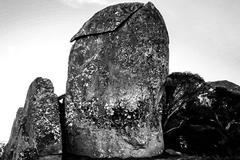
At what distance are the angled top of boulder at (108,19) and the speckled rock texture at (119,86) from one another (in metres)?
0.03

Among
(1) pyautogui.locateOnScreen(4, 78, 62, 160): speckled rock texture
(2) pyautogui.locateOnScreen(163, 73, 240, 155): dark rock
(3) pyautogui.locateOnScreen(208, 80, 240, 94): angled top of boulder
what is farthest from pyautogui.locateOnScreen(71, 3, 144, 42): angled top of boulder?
(3) pyautogui.locateOnScreen(208, 80, 240, 94): angled top of boulder

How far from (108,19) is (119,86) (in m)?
1.92

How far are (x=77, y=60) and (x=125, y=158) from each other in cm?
281

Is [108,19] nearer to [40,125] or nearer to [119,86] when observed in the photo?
[119,86]

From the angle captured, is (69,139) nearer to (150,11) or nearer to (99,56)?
(99,56)

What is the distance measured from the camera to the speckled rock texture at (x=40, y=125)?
6.82 meters

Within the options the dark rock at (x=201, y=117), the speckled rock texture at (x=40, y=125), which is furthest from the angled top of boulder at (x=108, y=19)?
the dark rock at (x=201, y=117)

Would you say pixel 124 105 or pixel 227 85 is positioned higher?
pixel 227 85

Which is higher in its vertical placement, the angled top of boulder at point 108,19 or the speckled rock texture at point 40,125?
the angled top of boulder at point 108,19

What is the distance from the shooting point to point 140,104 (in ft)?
22.9

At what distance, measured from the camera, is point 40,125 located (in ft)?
23.0

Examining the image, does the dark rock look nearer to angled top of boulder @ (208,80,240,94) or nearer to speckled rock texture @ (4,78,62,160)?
angled top of boulder @ (208,80,240,94)

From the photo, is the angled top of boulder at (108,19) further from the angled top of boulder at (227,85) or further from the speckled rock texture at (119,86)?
the angled top of boulder at (227,85)

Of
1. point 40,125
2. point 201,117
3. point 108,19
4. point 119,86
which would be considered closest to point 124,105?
point 119,86
